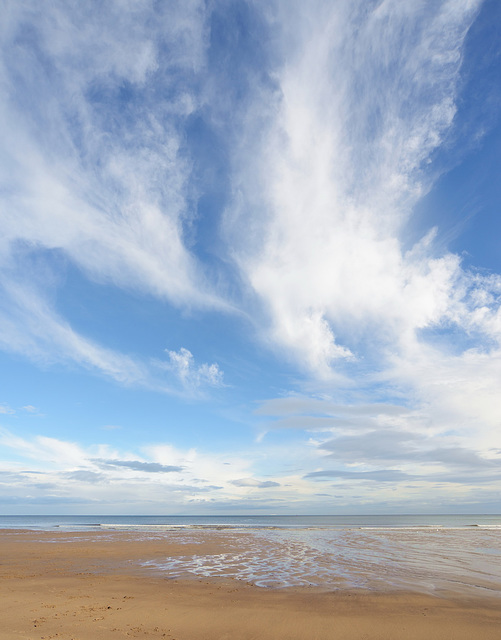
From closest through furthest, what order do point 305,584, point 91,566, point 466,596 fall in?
point 466,596
point 305,584
point 91,566

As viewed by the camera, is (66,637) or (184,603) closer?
(66,637)

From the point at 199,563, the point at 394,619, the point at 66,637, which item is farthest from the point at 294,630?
the point at 199,563

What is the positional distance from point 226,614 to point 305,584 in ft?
21.4

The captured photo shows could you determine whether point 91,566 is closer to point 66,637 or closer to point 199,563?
point 199,563

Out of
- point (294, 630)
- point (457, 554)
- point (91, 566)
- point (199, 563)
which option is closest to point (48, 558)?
point (91, 566)

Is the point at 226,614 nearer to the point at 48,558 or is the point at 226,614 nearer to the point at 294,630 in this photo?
the point at 294,630

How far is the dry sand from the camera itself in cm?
1060

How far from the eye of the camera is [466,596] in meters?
15.2

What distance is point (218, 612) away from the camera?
41.3 feet

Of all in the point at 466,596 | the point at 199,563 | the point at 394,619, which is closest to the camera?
the point at 394,619

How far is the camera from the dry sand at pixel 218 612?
10.6 metres

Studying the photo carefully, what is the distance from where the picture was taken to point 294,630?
1102 cm

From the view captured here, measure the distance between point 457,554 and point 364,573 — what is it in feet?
47.2

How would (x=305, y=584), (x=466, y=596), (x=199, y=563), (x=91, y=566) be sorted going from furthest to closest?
1. (x=199, y=563)
2. (x=91, y=566)
3. (x=305, y=584)
4. (x=466, y=596)
